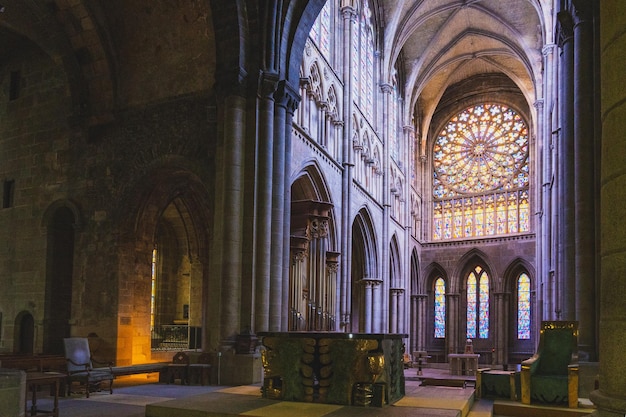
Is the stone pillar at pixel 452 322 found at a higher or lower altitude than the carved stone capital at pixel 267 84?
lower

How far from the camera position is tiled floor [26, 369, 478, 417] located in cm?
772

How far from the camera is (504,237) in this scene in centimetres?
3306

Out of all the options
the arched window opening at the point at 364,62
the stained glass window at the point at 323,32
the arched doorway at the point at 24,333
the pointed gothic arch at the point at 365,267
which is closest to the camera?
the arched doorway at the point at 24,333

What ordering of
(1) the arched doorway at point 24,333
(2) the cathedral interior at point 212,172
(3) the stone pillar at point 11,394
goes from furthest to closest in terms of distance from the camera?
(1) the arched doorway at point 24,333 < (2) the cathedral interior at point 212,172 < (3) the stone pillar at point 11,394

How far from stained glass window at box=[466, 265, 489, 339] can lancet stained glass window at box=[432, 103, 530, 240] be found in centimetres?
216

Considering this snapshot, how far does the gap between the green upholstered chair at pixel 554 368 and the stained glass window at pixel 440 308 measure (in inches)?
1005

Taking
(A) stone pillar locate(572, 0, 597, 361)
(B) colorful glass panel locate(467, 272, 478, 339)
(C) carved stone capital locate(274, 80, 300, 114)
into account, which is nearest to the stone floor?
(A) stone pillar locate(572, 0, 597, 361)

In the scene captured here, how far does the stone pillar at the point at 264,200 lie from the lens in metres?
14.0

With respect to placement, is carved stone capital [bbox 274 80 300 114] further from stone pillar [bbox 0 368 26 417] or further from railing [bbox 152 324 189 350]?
stone pillar [bbox 0 368 26 417]

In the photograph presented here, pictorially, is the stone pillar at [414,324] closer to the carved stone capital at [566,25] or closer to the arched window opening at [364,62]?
the arched window opening at [364,62]

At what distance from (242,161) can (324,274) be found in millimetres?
4485

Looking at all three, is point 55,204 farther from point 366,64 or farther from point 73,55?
point 366,64

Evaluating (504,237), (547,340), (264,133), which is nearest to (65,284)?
(264,133)

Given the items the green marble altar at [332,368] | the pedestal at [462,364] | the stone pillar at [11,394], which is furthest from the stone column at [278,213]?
the pedestal at [462,364]
